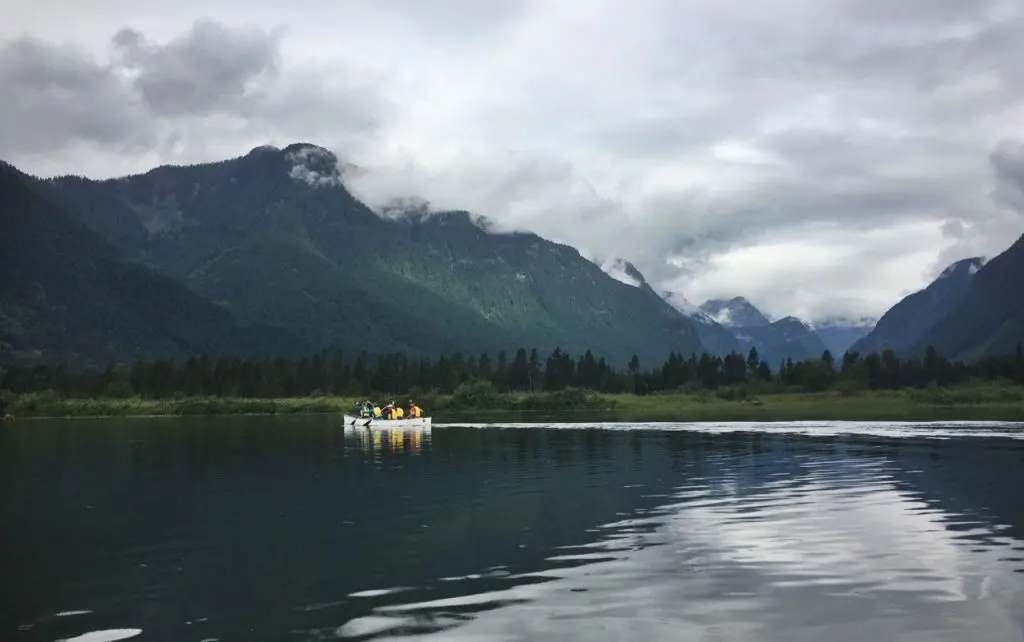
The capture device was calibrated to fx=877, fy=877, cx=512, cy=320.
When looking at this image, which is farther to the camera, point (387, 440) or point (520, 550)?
point (387, 440)

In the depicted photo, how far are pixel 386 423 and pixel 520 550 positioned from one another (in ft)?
323

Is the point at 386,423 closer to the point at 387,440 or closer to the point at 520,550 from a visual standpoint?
the point at 387,440

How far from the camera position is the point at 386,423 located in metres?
127

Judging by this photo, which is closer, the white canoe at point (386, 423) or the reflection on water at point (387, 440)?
the reflection on water at point (387, 440)

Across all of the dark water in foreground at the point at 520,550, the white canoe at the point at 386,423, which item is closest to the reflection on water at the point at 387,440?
the white canoe at the point at 386,423

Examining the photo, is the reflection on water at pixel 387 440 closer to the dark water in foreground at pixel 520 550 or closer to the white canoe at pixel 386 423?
the white canoe at pixel 386 423

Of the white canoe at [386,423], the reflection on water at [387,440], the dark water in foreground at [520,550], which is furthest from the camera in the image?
the white canoe at [386,423]

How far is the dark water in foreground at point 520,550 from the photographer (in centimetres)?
2119

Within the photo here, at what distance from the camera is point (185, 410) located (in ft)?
655

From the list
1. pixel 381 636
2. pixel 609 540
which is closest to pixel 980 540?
pixel 609 540

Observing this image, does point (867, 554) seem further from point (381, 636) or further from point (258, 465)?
point (258, 465)

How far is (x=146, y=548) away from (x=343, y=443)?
6163 cm

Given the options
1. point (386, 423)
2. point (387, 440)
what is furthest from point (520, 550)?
point (386, 423)

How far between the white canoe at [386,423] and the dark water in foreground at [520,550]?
60.7m
